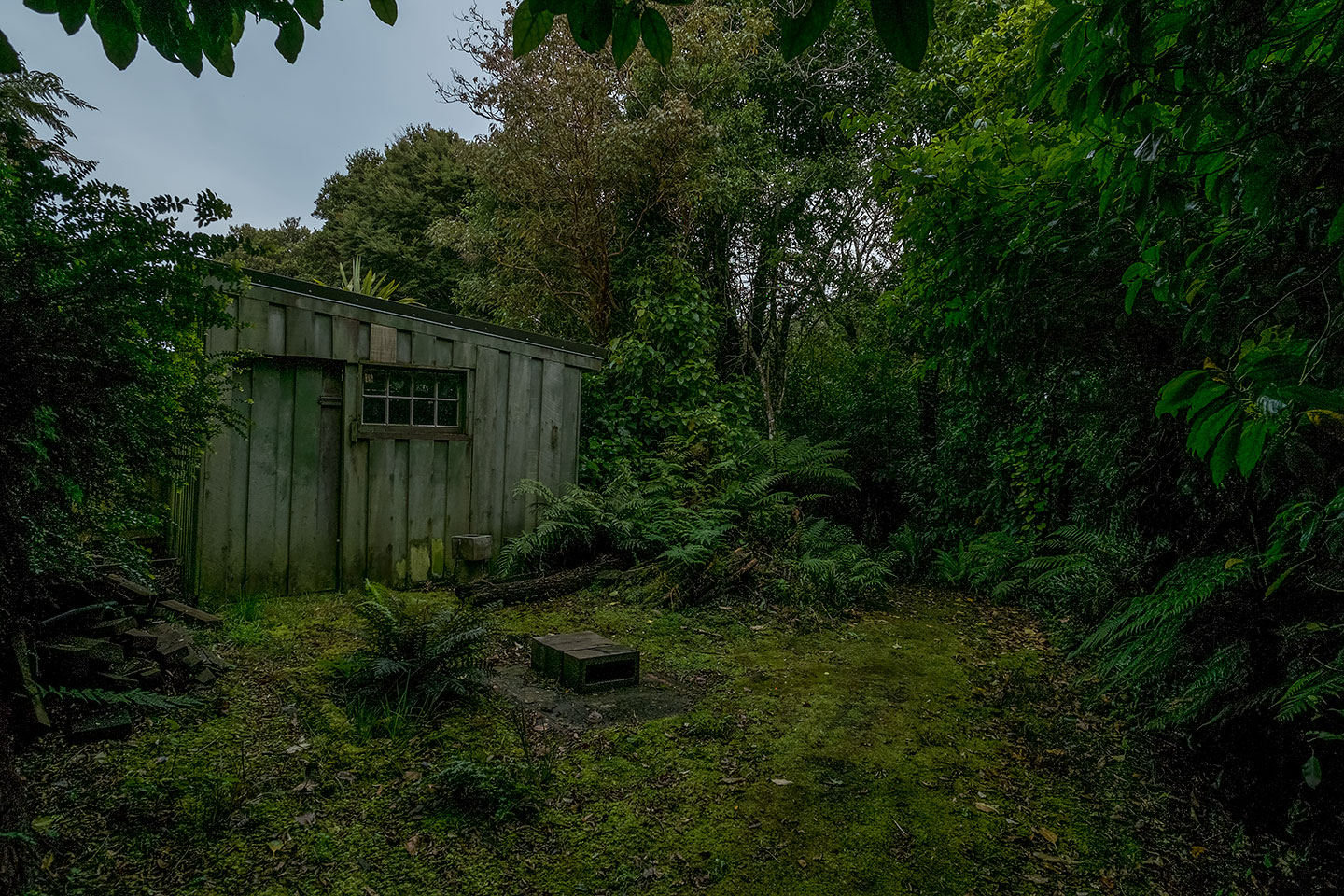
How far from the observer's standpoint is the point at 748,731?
3455 millimetres

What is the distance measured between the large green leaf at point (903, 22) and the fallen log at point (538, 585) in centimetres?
536

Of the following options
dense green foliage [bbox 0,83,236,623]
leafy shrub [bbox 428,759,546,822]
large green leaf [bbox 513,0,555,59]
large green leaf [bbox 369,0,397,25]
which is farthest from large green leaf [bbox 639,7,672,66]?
leafy shrub [bbox 428,759,546,822]

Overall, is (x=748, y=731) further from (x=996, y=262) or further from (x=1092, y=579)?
(x=1092, y=579)

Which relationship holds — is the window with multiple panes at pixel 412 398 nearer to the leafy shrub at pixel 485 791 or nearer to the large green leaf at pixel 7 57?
the leafy shrub at pixel 485 791

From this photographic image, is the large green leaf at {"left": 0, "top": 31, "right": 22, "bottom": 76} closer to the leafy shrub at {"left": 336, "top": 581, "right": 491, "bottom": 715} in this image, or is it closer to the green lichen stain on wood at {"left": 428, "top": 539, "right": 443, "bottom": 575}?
the leafy shrub at {"left": 336, "top": 581, "right": 491, "bottom": 715}

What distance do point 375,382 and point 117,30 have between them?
4.76m

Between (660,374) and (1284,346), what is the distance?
283 inches

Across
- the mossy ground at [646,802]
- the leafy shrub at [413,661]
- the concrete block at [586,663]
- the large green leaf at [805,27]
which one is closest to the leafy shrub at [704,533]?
the concrete block at [586,663]

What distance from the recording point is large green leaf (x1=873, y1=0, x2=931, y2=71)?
1.10 meters

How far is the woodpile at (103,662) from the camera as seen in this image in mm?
2693

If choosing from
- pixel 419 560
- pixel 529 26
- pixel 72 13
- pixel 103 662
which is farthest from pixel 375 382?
pixel 529 26

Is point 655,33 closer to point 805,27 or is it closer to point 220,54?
point 805,27

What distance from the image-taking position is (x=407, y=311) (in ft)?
19.7

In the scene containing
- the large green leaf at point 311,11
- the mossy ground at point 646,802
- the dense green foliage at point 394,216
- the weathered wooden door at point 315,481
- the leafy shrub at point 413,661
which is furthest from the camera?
the dense green foliage at point 394,216
